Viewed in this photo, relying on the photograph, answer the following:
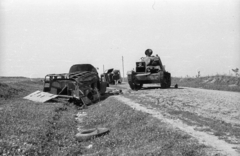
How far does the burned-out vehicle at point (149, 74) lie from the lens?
24062mm

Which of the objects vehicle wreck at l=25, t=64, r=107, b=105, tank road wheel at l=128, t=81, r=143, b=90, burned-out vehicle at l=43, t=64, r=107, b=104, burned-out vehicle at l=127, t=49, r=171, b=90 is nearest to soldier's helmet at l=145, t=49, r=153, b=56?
burned-out vehicle at l=127, t=49, r=171, b=90

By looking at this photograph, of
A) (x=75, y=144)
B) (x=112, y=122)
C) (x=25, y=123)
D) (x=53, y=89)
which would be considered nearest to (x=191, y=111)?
(x=112, y=122)

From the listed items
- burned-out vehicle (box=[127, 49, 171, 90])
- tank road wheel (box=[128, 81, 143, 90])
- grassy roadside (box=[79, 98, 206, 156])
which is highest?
burned-out vehicle (box=[127, 49, 171, 90])

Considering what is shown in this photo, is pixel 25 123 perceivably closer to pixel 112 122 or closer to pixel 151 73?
pixel 112 122

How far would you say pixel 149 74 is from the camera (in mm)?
24297

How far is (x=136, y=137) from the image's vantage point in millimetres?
8578

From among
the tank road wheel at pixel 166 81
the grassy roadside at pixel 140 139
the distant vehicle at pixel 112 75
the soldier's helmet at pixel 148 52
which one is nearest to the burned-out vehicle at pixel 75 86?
the tank road wheel at pixel 166 81

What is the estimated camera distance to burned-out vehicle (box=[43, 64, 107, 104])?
1859 centimetres

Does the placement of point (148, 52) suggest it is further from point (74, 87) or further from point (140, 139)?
point (140, 139)

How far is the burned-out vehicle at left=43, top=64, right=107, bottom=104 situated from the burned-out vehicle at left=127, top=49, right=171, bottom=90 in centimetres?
436

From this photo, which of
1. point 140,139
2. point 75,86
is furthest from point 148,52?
point 140,139

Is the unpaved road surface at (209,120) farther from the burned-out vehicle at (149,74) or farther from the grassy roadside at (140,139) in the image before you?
the burned-out vehicle at (149,74)

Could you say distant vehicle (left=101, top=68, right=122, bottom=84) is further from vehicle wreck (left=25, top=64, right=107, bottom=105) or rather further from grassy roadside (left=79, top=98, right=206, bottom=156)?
grassy roadside (left=79, top=98, right=206, bottom=156)

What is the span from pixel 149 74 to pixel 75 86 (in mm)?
7519
